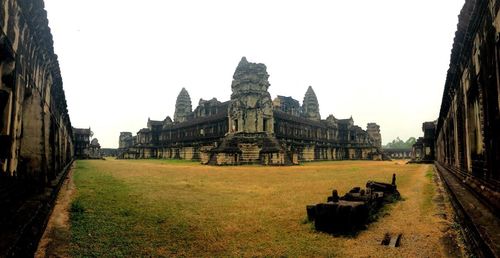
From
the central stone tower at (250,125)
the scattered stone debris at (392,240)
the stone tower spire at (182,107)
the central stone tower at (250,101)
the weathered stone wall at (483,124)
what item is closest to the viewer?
the weathered stone wall at (483,124)

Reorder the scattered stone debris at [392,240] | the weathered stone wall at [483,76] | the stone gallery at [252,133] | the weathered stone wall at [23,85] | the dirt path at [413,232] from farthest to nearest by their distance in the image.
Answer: the stone gallery at [252,133] < the scattered stone debris at [392,240] < the dirt path at [413,232] < the weathered stone wall at [23,85] < the weathered stone wall at [483,76]

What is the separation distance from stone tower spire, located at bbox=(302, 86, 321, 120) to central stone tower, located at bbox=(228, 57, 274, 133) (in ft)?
109

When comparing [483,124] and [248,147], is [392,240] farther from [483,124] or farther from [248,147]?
[248,147]

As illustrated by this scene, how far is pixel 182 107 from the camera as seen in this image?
71375 millimetres

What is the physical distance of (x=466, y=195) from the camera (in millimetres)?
6480

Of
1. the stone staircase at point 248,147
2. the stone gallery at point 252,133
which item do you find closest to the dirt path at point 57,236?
the stone gallery at point 252,133

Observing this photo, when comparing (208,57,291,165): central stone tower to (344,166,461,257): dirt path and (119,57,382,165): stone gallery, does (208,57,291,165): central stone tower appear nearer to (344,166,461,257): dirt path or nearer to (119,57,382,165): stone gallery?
(119,57,382,165): stone gallery

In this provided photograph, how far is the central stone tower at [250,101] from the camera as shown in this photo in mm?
37531

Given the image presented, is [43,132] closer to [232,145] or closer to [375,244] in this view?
[375,244]

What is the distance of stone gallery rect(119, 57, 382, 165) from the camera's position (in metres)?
35.9

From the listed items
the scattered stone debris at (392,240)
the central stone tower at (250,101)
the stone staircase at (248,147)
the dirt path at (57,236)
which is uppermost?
the central stone tower at (250,101)

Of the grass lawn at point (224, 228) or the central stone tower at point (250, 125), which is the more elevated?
the central stone tower at point (250, 125)

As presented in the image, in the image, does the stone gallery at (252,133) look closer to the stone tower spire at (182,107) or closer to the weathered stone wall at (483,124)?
the stone tower spire at (182,107)

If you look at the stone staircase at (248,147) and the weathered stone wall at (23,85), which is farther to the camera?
the stone staircase at (248,147)
